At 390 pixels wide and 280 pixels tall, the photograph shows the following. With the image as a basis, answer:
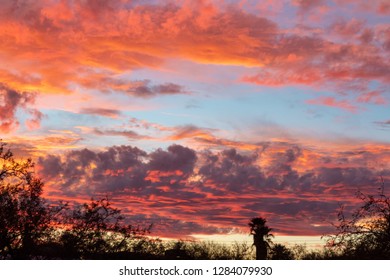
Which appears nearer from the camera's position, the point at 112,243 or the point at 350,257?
the point at 350,257

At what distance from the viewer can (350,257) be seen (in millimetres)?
27203

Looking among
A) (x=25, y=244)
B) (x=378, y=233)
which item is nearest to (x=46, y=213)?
(x=25, y=244)

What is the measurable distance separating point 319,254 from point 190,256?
48.9ft
